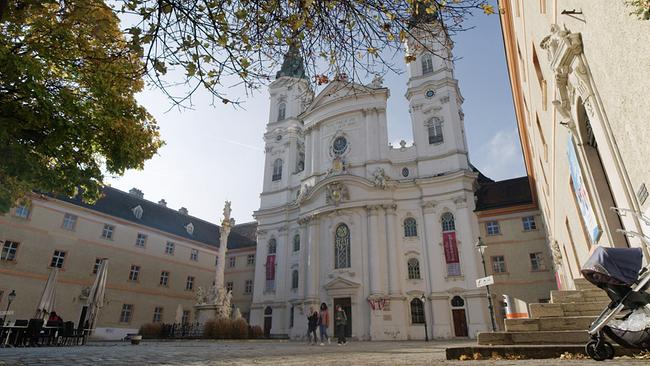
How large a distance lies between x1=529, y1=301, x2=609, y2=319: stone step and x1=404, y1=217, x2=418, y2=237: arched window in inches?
913

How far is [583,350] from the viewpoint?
518cm

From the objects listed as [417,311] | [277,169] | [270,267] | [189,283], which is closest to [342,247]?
[417,311]

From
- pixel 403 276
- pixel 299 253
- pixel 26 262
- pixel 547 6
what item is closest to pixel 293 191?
pixel 299 253

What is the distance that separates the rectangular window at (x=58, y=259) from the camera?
27.4 meters

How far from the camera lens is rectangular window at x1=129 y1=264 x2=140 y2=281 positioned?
105ft

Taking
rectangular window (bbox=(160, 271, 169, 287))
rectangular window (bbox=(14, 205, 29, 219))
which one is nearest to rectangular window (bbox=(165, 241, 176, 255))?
rectangular window (bbox=(160, 271, 169, 287))

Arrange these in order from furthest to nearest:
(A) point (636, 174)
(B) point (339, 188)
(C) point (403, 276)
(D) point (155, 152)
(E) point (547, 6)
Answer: (B) point (339, 188), (C) point (403, 276), (D) point (155, 152), (E) point (547, 6), (A) point (636, 174)

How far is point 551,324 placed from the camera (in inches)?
261

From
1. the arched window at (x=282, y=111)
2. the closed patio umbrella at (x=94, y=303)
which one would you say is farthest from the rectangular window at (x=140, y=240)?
the arched window at (x=282, y=111)

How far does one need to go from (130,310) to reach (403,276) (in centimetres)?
2304

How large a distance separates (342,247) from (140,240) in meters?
18.5

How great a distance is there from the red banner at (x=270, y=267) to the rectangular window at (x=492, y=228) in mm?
19911

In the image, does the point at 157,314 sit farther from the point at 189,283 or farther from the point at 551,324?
the point at 551,324

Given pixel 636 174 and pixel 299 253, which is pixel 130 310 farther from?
pixel 636 174
